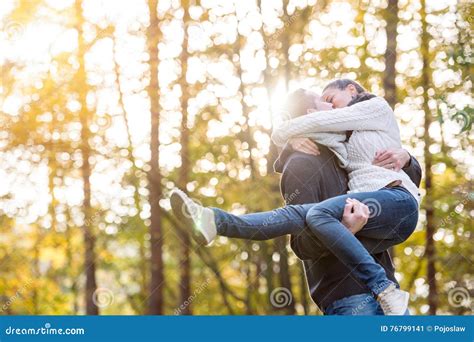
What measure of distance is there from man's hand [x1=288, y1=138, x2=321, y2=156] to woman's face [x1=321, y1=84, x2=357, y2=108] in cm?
31

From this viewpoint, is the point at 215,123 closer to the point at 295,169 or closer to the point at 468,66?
the point at 468,66

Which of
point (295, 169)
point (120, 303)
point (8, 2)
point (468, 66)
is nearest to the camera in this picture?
point (295, 169)

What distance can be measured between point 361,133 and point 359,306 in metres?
0.82

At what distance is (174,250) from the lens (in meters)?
10.6

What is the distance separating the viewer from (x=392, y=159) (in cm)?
348

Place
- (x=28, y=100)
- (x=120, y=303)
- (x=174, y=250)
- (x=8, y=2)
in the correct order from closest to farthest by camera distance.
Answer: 1. (x=28, y=100)
2. (x=8, y=2)
3. (x=174, y=250)
4. (x=120, y=303)

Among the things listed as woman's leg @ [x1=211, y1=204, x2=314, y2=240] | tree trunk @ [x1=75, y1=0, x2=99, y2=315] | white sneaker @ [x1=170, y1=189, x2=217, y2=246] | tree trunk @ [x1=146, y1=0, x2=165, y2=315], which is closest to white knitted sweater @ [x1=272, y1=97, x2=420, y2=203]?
woman's leg @ [x1=211, y1=204, x2=314, y2=240]

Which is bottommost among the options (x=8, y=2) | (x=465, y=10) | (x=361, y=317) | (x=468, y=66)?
(x=361, y=317)

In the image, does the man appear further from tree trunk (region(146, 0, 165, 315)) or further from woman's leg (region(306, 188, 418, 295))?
tree trunk (region(146, 0, 165, 315))

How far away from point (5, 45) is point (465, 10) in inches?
210

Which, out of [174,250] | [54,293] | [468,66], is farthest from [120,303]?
[468,66]

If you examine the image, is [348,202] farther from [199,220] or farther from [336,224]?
[199,220]

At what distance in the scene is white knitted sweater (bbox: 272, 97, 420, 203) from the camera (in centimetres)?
345

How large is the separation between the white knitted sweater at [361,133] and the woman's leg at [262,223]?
1.22 feet
